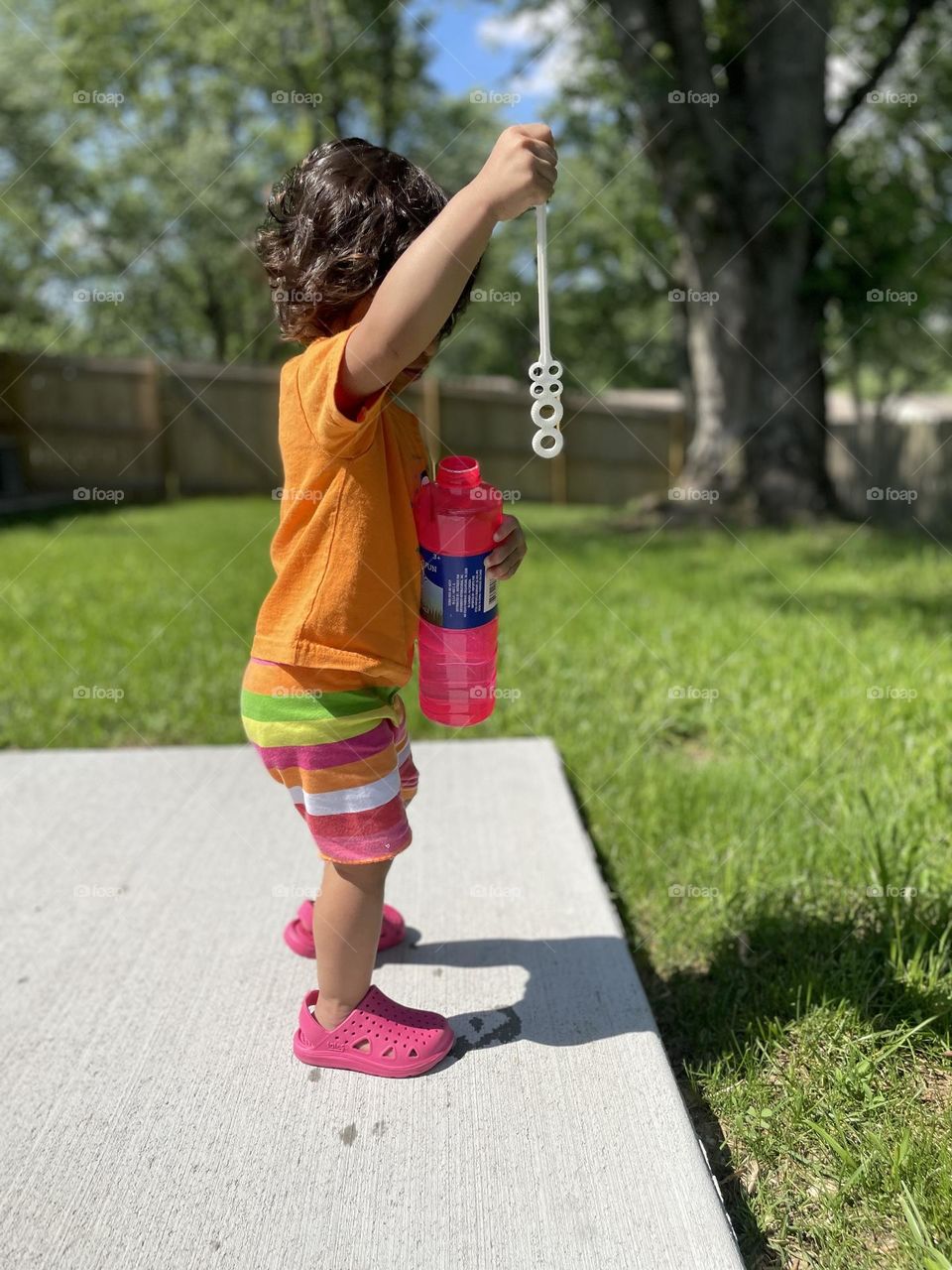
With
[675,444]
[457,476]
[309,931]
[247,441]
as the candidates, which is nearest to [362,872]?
[309,931]

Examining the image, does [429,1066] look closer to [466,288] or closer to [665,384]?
[466,288]

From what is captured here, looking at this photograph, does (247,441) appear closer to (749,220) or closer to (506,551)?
(749,220)

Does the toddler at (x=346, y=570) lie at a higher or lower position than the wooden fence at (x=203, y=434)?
higher

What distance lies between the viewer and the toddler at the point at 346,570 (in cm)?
151

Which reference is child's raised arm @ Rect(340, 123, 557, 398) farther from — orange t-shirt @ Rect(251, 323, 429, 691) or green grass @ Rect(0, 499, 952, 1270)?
green grass @ Rect(0, 499, 952, 1270)

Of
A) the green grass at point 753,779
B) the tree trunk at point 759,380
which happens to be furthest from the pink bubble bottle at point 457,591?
the tree trunk at point 759,380

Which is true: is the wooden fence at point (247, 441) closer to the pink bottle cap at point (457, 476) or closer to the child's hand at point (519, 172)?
the pink bottle cap at point (457, 476)

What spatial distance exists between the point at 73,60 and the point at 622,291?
440 inches

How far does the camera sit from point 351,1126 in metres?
1.54

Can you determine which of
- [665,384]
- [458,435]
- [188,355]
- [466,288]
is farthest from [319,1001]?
[665,384]

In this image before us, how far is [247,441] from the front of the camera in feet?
40.9

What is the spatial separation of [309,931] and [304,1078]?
1.25 ft

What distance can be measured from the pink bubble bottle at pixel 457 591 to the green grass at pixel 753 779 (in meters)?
0.77

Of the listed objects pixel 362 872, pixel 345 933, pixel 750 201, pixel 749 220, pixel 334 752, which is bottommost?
pixel 345 933
